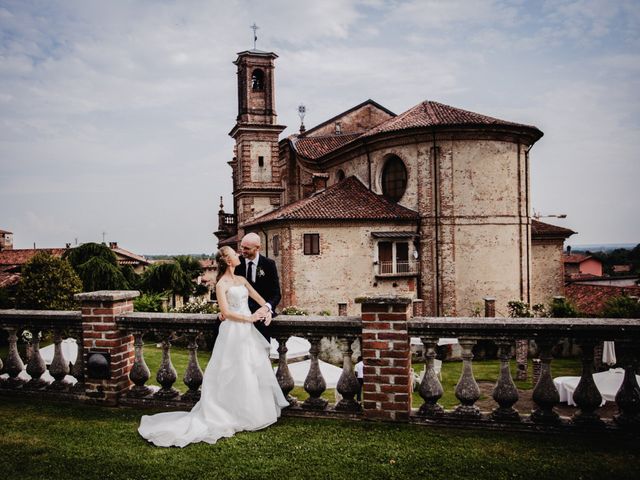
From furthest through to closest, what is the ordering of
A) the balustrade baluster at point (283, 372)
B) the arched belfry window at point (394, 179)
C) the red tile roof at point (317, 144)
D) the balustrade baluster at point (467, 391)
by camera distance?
1. the red tile roof at point (317, 144)
2. the arched belfry window at point (394, 179)
3. the balustrade baluster at point (283, 372)
4. the balustrade baluster at point (467, 391)

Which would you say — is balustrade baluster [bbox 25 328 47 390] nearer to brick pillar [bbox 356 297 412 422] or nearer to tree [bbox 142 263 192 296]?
brick pillar [bbox 356 297 412 422]

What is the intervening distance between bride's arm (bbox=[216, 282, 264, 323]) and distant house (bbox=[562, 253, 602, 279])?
250 feet

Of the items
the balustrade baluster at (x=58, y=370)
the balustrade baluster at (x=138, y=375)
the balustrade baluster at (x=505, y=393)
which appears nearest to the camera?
the balustrade baluster at (x=505, y=393)

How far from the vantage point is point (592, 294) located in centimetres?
3362

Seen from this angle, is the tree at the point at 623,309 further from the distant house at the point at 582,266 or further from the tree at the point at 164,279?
the distant house at the point at 582,266

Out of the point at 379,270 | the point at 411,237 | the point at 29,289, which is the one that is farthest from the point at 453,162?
the point at 29,289

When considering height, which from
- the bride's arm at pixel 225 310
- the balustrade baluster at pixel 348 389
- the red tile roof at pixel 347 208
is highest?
the red tile roof at pixel 347 208

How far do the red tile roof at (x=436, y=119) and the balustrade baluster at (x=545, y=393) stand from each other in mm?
24141

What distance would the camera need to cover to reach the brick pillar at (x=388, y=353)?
5195 mm

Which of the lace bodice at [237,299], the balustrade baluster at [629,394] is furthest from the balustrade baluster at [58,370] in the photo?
the balustrade baluster at [629,394]

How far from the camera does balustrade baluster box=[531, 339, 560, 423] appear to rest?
4.93 metres

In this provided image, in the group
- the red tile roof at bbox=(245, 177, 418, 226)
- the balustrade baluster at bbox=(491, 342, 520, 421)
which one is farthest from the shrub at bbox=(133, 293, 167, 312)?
the balustrade baluster at bbox=(491, 342, 520, 421)

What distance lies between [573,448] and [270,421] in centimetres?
283

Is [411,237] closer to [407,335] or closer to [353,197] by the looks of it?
[353,197]
